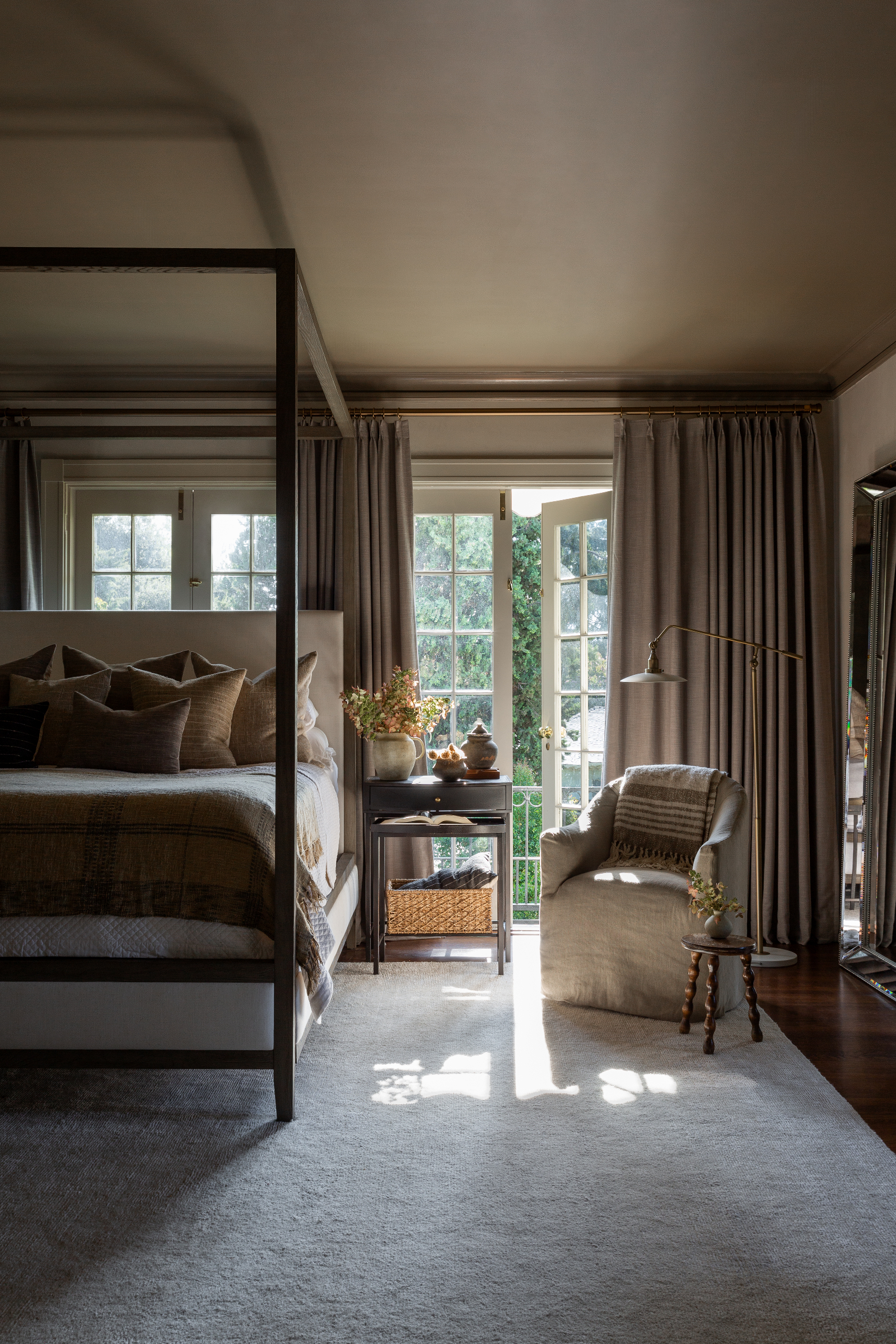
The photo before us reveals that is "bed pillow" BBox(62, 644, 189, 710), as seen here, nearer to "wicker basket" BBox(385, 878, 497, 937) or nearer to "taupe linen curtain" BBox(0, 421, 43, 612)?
"taupe linen curtain" BBox(0, 421, 43, 612)

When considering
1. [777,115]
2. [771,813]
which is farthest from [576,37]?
[771,813]

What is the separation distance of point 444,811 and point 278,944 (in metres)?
1.66

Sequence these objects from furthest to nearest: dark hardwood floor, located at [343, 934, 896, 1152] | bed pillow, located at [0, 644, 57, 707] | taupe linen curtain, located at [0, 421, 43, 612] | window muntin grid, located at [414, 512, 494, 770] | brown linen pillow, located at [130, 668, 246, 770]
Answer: window muntin grid, located at [414, 512, 494, 770], taupe linen curtain, located at [0, 421, 43, 612], bed pillow, located at [0, 644, 57, 707], brown linen pillow, located at [130, 668, 246, 770], dark hardwood floor, located at [343, 934, 896, 1152]

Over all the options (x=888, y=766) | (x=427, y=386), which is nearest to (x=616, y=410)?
(x=427, y=386)

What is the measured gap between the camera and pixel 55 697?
144 inches

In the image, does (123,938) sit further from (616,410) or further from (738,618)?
(616,410)

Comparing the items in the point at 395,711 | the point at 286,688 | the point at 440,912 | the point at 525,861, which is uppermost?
the point at 286,688

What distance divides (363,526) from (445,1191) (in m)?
3.12

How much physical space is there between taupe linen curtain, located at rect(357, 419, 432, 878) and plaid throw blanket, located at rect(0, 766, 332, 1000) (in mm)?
2146

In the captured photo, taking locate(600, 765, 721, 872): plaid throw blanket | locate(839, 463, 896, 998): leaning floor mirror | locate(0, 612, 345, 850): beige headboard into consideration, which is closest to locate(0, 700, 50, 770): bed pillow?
locate(0, 612, 345, 850): beige headboard

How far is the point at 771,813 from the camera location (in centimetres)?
448

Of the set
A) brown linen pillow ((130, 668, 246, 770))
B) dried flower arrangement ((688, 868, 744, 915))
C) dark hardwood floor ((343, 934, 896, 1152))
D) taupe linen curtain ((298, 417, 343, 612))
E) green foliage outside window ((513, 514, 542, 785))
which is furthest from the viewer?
green foliage outside window ((513, 514, 542, 785))

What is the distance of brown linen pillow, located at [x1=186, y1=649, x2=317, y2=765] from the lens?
3725 millimetres

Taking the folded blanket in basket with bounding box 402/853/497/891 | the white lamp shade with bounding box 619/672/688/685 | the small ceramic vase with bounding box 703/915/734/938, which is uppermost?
the white lamp shade with bounding box 619/672/688/685
